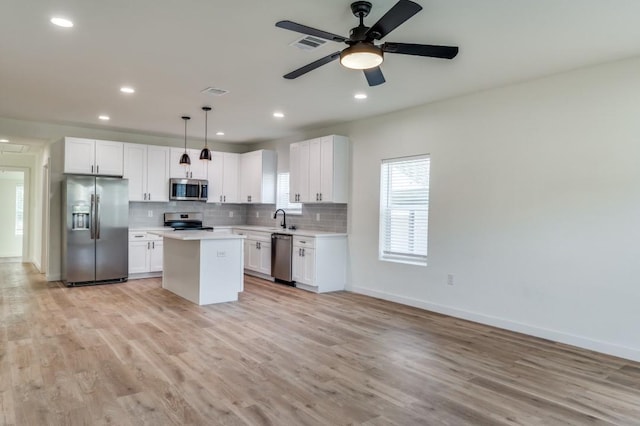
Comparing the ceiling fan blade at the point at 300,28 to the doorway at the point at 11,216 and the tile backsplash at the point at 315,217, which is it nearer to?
the tile backsplash at the point at 315,217

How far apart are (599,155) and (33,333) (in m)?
5.71

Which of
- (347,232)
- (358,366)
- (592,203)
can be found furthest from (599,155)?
(347,232)

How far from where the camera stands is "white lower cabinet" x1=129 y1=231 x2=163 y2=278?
714 centimetres

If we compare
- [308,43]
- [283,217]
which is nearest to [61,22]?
[308,43]

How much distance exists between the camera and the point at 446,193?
5078 mm

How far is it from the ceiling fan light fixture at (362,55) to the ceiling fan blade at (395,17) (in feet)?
0.26

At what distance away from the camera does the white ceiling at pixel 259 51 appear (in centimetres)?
284

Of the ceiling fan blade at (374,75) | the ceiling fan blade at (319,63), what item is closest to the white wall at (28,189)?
the ceiling fan blade at (319,63)

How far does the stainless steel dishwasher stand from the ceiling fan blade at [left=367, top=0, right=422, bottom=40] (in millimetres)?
4396

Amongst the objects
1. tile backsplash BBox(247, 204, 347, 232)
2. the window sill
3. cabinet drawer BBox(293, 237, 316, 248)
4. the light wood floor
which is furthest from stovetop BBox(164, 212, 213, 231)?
the window sill

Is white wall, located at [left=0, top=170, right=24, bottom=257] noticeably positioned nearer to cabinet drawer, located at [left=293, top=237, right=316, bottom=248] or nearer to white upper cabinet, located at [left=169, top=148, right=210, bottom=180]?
white upper cabinet, located at [left=169, top=148, right=210, bottom=180]

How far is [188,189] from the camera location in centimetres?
777

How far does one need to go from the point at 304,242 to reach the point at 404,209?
1.65m

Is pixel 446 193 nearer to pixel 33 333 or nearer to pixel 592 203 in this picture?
pixel 592 203
